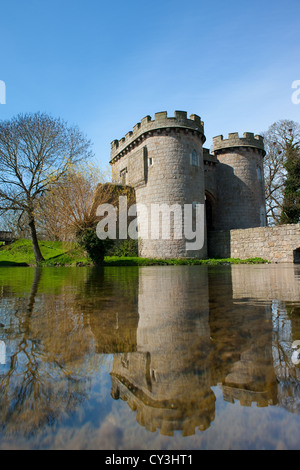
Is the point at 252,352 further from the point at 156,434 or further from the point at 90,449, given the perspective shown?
the point at 90,449

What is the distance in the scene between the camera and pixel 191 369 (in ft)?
4.16

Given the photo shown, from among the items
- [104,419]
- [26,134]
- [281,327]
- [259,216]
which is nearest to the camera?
[104,419]

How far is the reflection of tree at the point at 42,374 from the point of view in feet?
3.15

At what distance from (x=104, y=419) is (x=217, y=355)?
0.68 m

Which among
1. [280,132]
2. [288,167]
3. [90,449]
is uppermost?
[280,132]

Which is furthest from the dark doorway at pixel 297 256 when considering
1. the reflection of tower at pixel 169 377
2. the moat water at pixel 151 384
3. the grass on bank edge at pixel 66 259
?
the reflection of tower at pixel 169 377

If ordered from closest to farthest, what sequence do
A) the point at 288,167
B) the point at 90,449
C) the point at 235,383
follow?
the point at 90,449 → the point at 235,383 → the point at 288,167

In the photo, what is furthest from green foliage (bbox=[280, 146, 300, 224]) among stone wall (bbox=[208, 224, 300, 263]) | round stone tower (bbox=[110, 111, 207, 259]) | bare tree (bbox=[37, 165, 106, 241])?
bare tree (bbox=[37, 165, 106, 241])

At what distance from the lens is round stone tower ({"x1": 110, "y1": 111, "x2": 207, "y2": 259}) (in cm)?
1875

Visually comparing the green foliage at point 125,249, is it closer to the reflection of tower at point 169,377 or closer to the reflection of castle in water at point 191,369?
the reflection of castle in water at point 191,369

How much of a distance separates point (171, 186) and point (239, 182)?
752 cm

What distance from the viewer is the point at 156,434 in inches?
32.8

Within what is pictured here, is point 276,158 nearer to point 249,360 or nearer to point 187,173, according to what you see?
point 187,173

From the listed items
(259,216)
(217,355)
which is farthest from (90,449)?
(259,216)
